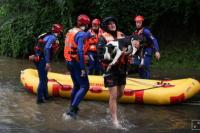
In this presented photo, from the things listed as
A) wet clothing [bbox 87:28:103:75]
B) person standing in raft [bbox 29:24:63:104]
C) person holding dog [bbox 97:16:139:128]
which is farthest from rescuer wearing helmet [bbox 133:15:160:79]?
person holding dog [bbox 97:16:139:128]

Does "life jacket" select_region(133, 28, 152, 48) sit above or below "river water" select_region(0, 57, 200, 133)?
above

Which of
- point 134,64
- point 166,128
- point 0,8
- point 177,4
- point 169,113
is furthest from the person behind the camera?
point 0,8

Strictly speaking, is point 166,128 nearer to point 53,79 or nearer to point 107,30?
point 107,30

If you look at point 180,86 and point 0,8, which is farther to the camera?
point 0,8

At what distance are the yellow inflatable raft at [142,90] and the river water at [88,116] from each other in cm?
14

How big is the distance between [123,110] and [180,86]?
4.25ft

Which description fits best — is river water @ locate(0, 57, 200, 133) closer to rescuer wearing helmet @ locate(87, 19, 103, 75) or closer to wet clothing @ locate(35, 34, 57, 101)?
wet clothing @ locate(35, 34, 57, 101)

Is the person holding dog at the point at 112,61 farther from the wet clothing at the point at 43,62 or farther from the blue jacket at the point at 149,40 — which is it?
the blue jacket at the point at 149,40

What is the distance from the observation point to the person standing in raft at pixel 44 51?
30.7 ft

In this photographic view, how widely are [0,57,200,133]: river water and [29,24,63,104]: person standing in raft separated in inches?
13.5

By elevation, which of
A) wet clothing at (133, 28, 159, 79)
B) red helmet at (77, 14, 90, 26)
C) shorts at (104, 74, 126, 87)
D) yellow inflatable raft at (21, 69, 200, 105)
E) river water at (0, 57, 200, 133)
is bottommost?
river water at (0, 57, 200, 133)

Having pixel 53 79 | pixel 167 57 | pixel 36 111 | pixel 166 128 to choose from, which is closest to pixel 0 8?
pixel 167 57

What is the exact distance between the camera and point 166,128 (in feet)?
24.8

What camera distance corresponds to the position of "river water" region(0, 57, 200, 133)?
7578 millimetres
